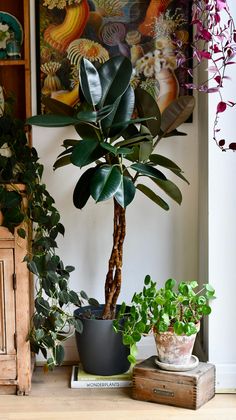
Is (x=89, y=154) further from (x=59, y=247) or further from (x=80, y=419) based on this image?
(x=80, y=419)

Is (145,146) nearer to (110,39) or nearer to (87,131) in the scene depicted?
(87,131)

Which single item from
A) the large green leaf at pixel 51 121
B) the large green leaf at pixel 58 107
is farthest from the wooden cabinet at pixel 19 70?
the large green leaf at pixel 51 121

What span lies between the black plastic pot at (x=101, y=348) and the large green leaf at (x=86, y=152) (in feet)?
2.47

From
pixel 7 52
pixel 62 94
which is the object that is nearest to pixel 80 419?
pixel 62 94

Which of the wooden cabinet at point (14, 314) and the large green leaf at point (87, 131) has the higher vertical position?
the large green leaf at point (87, 131)

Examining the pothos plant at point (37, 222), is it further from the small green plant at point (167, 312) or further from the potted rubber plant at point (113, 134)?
the small green plant at point (167, 312)

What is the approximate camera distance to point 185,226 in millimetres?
3029

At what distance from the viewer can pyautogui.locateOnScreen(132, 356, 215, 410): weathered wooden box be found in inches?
97.0

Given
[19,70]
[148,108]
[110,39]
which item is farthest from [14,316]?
[110,39]

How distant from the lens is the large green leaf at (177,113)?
271 centimetres

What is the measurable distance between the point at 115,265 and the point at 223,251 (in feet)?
1.58

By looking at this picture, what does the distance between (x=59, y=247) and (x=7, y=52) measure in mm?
960

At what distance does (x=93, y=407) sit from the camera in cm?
249

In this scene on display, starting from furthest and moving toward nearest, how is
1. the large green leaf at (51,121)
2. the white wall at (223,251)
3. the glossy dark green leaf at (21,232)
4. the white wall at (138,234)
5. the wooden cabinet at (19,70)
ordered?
the white wall at (138,234) → the wooden cabinet at (19,70) → the white wall at (223,251) → the glossy dark green leaf at (21,232) → the large green leaf at (51,121)
